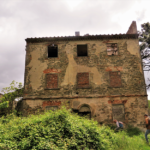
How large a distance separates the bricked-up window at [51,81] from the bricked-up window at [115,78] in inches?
203

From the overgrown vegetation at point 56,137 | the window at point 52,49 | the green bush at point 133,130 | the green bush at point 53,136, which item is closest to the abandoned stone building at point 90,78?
the window at point 52,49

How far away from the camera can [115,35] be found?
15.0m

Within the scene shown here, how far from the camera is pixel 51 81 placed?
14133 millimetres

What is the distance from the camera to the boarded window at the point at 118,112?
13.2 meters

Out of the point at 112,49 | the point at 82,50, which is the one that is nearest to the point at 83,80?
the point at 82,50

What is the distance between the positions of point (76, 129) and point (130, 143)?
10.1ft

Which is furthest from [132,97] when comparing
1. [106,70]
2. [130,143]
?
[130,143]

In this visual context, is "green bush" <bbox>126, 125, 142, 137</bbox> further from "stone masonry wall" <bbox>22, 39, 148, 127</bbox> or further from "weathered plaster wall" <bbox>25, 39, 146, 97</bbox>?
"weathered plaster wall" <bbox>25, 39, 146, 97</bbox>

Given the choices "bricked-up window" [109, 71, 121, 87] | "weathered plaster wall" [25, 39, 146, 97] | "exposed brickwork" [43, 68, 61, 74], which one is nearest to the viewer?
"weathered plaster wall" [25, 39, 146, 97]

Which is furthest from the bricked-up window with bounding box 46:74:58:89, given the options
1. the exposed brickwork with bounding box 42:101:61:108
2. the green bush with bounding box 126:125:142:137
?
the green bush with bounding box 126:125:142:137

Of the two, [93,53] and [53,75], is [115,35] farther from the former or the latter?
[53,75]

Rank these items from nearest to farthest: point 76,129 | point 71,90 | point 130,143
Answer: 1. point 76,129
2. point 130,143
3. point 71,90

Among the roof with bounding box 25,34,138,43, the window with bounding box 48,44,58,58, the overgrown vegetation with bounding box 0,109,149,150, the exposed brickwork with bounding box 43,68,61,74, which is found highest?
the roof with bounding box 25,34,138,43

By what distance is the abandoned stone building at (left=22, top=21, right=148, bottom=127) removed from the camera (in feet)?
44.2
